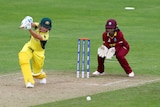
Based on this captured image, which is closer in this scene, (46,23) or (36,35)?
(36,35)

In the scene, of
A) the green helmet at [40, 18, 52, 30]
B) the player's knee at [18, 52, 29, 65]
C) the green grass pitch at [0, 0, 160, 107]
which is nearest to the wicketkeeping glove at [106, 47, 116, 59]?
the green grass pitch at [0, 0, 160, 107]

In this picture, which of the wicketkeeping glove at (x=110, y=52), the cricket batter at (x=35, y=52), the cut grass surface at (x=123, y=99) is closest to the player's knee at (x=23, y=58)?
the cricket batter at (x=35, y=52)

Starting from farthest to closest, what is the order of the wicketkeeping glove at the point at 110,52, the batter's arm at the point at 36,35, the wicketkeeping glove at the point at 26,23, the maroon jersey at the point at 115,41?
the maroon jersey at the point at 115,41 < the wicketkeeping glove at the point at 110,52 < the batter's arm at the point at 36,35 < the wicketkeeping glove at the point at 26,23

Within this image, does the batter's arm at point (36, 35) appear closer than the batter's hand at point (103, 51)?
Yes

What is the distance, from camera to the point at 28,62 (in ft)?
49.1

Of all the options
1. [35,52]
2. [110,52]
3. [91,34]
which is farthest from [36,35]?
[91,34]

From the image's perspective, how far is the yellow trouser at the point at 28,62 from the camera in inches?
583

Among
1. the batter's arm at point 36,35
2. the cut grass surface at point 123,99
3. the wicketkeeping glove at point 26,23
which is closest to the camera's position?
the cut grass surface at point 123,99

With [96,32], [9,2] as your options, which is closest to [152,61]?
[96,32]

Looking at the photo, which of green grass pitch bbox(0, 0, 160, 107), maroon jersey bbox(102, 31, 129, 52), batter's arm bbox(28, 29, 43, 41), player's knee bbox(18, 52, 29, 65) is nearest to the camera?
green grass pitch bbox(0, 0, 160, 107)

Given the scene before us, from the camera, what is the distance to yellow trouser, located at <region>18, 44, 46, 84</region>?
14.8 m

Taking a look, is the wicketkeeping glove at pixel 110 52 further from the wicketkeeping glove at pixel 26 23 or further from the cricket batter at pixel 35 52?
the wicketkeeping glove at pixel 26 23

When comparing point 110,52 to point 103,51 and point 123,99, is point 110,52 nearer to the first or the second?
point 103,51

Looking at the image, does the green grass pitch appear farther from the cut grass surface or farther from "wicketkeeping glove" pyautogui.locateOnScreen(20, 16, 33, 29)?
"wicketkeeping glove" pyautogui.locateOnScreen(20, 16, 33, 29)
